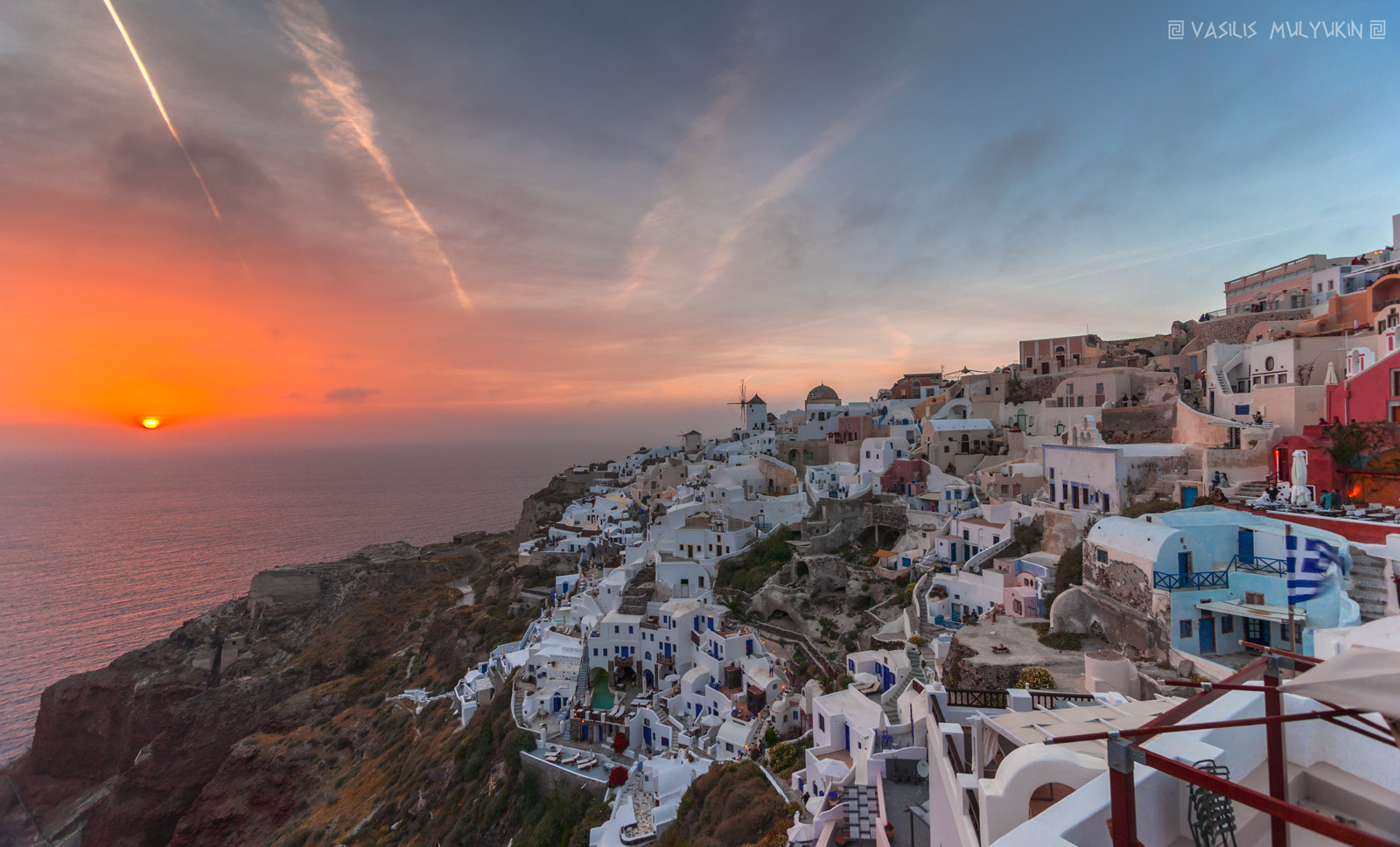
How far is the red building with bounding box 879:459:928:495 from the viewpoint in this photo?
30703mm

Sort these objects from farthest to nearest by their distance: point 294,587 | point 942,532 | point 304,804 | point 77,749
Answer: point 294,587
point 77,749
point 304,804
point 942,532

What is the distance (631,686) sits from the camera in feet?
91.6

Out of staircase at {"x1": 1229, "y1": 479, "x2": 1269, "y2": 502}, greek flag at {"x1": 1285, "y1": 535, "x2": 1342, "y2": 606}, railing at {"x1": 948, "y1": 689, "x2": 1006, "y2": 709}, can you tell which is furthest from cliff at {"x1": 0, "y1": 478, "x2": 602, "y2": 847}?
staircase at {"x1": 1229, "y1": 479, "x2": 1269, "y2": 502}

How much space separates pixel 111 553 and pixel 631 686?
88191 mm

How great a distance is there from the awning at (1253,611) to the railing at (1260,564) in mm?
717

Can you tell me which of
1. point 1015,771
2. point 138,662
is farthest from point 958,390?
point 138,662

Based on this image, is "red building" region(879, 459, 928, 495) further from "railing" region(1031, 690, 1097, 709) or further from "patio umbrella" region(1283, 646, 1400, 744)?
"patio umbrella" region(1283, 646, 1400, 744)

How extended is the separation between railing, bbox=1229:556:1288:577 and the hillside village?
55mm

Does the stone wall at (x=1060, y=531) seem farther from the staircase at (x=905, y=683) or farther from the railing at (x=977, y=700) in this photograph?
the railing at (x=977, y=700)

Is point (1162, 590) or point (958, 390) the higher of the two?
point (958, 390)

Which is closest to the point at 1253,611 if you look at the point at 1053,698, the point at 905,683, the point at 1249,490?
the point at 1053,698

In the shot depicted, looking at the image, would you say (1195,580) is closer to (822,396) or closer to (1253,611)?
(1253,611)

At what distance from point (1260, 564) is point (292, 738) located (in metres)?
44.8

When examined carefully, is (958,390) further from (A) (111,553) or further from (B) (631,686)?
(A) (111,553)
